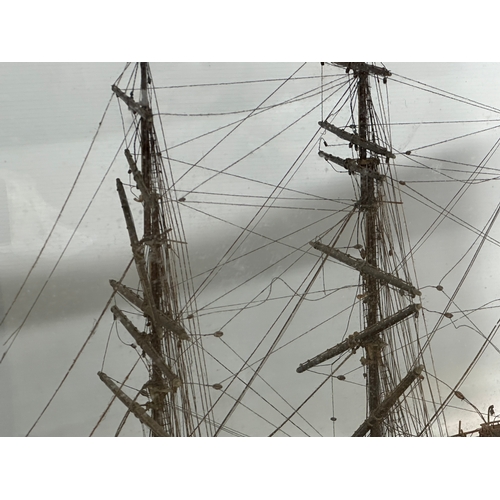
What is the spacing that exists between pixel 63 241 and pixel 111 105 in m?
0.70

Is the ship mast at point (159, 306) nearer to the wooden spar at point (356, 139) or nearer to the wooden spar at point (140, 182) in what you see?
the wooden spar at point (140, 182)

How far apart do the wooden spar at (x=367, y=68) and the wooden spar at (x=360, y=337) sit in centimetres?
117

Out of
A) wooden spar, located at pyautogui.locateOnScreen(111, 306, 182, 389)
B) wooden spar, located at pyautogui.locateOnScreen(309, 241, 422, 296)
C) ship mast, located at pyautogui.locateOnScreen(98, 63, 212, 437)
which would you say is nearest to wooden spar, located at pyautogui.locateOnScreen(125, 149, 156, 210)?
ship mast, located at pyautogui.locateOnScreen(98, 63, 212, 437)

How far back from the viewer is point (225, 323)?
3197mm

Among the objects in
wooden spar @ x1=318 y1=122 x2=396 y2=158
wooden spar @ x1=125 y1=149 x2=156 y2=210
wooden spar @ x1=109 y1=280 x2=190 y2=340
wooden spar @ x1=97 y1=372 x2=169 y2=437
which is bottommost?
wooden spar @ x1=97 y1=372 x2=169 y2=437

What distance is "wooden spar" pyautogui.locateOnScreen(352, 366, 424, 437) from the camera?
325 centimetres

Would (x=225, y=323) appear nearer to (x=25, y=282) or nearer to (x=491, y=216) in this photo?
(x=25, y=282)

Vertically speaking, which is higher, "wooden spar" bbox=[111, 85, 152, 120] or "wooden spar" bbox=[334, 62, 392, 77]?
"wooden spar" bbox=[334, 62, 392, 77]

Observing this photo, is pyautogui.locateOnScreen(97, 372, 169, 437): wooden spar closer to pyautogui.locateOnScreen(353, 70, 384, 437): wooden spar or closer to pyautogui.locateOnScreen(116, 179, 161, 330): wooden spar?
pyautogui.locateOnScreen(116, 179, 161, 330): wooden spar

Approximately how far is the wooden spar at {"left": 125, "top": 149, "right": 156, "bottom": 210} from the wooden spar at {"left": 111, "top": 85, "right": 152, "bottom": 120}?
7.6 inches

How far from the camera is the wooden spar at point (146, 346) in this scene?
3.16 metres

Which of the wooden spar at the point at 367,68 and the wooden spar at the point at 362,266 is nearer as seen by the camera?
the wooden spar at the point at 367,68

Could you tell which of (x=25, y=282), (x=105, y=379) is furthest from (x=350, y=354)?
(x=25, y=282)

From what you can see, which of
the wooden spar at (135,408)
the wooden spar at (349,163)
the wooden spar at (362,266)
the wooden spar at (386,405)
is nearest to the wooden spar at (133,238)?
the wooden spar at (135,408)
